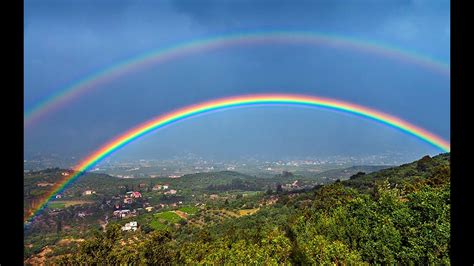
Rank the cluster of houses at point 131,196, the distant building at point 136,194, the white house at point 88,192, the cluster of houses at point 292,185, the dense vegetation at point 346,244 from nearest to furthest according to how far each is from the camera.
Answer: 1. the dense vegetation at point 346,244
2. the cluster of houses at point 131,196
3. the white house at point 88,192
4. the distant building at point 136,194
5. the cluster of houses at point 292,185

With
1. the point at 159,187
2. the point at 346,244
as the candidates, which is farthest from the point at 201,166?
the point at 346,244

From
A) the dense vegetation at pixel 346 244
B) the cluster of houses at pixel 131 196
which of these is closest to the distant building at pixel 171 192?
the cluster of houses at pixel 131 196

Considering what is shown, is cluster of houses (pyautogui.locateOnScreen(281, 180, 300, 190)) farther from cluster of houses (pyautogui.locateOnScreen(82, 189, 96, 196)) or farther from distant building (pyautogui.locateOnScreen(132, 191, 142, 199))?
cluster of houses (pyautogui.locateOnScreen(82, 189, 96, 196))

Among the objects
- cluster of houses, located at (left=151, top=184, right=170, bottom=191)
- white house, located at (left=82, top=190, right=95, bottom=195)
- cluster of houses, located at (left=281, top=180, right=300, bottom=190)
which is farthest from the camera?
cluster of houses, located at (left=281, top=180, right=300, bottom=190)

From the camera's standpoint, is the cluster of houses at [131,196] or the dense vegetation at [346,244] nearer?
the dense vegetation at [346,244]

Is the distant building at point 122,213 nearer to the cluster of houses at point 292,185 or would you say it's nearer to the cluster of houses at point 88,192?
the cluster of houses at point 88,192

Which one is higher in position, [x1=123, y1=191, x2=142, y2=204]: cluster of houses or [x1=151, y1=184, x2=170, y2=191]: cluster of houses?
[x1=123, y1=191, x2=142, y2=204]: cluster of houses

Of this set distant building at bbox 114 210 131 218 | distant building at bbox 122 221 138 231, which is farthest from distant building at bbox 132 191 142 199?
distant building at bbox 122 221 138 231

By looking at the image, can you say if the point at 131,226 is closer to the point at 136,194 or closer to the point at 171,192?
the point at 136,194

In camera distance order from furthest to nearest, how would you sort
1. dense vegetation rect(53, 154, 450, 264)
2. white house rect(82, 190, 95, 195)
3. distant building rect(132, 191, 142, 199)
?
1. distant building rect(132, 191, 142, 199)
2. white house rect(82, 190, 95, 195)
3. dense vegetation rect(53, 154, 450, 264)
